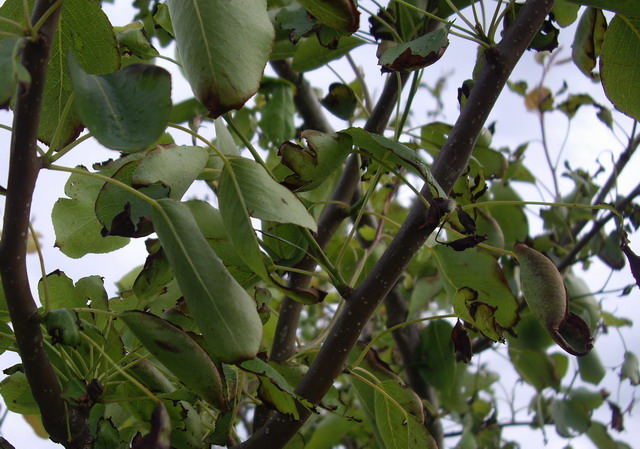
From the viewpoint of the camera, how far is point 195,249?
1.57 feet

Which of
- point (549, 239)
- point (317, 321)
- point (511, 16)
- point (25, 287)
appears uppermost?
point (317, 321)

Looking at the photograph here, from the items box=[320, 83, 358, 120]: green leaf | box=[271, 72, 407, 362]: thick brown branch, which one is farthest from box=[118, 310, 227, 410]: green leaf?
box=[320, 83, 358, 120]: green leaf

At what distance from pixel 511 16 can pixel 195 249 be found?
431mm

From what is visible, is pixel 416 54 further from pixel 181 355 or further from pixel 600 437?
pixel 600 437

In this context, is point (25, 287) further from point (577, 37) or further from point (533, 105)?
point (533, 105)

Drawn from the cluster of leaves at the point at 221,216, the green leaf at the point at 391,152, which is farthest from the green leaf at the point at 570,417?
the green leaf at the point at 391,152

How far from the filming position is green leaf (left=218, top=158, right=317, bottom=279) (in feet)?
1.64

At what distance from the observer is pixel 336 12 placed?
45 cm

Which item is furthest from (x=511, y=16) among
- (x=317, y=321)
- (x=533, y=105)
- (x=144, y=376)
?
(x=317, y=321)

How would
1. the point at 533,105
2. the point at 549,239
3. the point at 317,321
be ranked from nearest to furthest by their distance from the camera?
the point at 549,239, the point at 533,105, the point at 317,321

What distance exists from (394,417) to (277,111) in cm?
65

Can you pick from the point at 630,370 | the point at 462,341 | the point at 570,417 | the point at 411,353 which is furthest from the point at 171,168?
the point at 630,370

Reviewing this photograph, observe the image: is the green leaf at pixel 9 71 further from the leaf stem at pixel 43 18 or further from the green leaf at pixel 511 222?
the green leaf at pixel 511 222

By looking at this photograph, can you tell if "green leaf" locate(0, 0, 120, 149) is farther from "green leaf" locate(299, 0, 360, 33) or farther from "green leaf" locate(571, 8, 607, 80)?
"green leaf" locate(571, 8, 607, 80)
